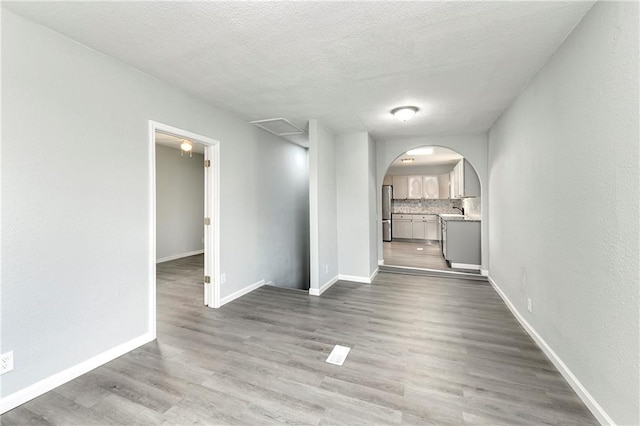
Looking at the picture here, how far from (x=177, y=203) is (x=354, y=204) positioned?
16.1 feet

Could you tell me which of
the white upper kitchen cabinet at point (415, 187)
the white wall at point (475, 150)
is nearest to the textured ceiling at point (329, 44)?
the white wall at point (475, 150)

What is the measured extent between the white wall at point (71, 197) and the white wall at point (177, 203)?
4402mm

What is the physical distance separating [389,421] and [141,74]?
3364mm

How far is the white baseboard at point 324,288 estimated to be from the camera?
399 centimetres

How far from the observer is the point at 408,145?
5137 mm

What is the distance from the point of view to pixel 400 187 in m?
9.46

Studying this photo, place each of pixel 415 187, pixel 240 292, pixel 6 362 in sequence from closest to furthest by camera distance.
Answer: pixel 6 362
pixel 240 292
pixel 415 187

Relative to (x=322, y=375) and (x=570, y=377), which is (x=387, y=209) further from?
(x=322, y=375)

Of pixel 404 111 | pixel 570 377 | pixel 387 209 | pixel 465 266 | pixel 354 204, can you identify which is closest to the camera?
pixel 570 377

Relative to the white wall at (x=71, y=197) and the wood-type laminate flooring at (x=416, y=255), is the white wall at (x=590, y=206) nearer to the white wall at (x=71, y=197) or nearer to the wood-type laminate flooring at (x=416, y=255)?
the wood-type laminate flooring at (x=416, y=255)

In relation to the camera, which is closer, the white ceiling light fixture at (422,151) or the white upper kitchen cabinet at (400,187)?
the white ceiling light fixture at (422,151)

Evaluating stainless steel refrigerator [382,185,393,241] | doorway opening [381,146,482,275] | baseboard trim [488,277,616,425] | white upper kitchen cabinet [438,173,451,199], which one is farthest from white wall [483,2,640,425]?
stainless steel refrigerator [382,185,393,241]

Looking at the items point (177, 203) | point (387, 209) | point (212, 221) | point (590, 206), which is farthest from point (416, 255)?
point (177, 203)

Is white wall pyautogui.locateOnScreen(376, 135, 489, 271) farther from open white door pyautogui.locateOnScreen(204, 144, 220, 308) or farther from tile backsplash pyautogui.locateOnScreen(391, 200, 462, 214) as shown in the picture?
tile backsplash pyautogui.locateOnScreen(391, 200, 462, 214)
